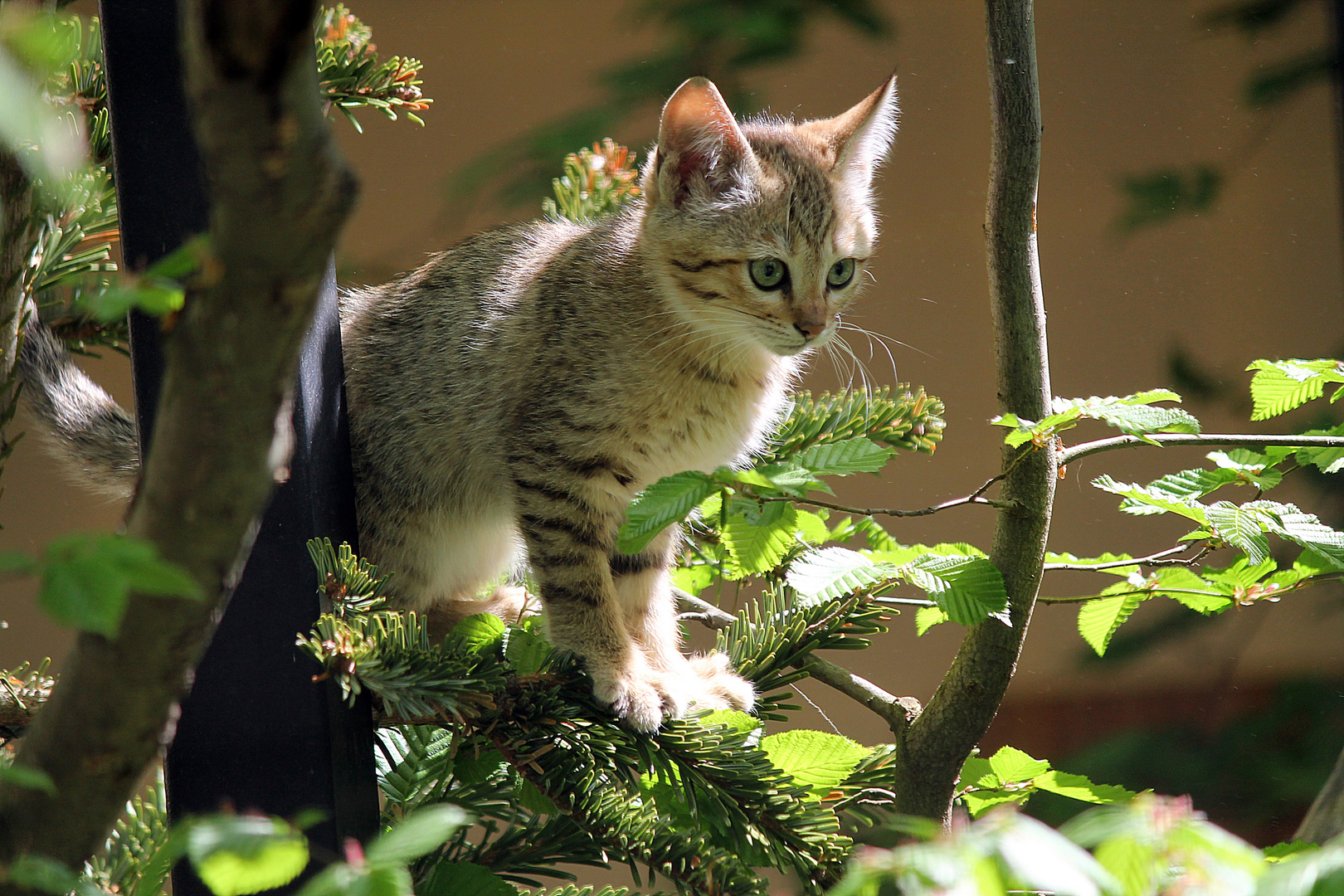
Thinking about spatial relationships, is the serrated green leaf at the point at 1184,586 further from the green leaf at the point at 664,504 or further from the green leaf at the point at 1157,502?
the green leaf at the point at 664,504

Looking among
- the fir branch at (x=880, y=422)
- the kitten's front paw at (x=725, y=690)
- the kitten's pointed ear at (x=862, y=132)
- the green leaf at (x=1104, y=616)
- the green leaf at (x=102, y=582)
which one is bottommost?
the kitten's front paw at (x=725, y=690)

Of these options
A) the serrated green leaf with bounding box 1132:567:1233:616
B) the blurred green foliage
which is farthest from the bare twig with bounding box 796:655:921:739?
the blurred green foliage

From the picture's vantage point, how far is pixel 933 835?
0.26 meters

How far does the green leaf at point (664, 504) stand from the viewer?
59 cm

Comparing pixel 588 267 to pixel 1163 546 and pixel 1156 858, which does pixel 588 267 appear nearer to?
pixel 1156 858

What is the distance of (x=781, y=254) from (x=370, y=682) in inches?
25.0

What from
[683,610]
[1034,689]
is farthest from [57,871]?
[1034,689]

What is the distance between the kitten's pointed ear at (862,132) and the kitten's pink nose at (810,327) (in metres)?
0.21

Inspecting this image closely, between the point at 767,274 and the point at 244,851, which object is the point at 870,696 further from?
the point at 244,851

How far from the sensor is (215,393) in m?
0.25

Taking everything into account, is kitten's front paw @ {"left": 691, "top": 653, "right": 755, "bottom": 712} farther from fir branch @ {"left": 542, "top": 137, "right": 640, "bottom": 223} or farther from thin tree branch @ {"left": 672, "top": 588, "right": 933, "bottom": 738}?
fir branch @ {"left": 542, "top": 137, "right": 640, "bottom": 223}

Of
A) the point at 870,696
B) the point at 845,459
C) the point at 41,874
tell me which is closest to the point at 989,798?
the point at 870,696

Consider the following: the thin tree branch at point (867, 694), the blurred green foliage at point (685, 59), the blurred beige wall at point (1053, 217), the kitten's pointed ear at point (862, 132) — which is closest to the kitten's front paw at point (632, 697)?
the thin tree branch at point (867, 694)

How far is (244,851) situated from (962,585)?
0.49 metres
